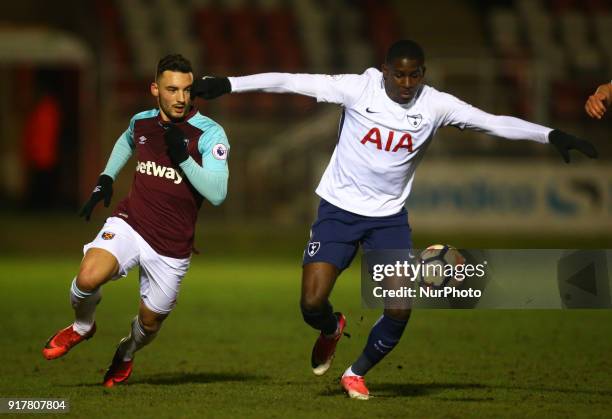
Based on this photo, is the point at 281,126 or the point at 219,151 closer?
the point at 219,151

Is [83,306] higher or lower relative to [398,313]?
lower

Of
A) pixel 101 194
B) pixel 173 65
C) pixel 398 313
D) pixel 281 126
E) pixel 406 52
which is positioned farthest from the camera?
pixel 281 126

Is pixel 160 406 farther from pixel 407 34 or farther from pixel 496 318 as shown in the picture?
pixel 407 34

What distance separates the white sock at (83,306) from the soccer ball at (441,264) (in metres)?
2.19

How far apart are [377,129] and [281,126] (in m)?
16.1

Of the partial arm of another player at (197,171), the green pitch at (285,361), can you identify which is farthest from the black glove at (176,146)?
the green pitch at (285,361)

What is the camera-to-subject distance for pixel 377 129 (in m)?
7.85

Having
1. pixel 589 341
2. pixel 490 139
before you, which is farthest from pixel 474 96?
pixel 589 341

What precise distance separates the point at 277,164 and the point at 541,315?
10.5 m

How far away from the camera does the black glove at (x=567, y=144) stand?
24.3ft

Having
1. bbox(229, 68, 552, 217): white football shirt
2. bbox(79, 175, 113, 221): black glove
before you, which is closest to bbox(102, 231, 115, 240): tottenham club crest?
bbox(79, 175, 113, 221): black glove

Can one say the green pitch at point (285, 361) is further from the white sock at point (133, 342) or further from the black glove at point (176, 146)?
the black glove at point (176, 146)

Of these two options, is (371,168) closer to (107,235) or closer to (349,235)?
(349,235)

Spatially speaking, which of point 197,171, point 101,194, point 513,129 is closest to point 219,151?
point 197,171
